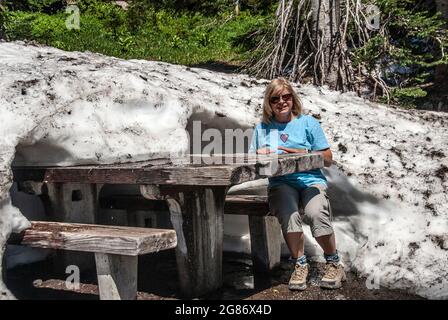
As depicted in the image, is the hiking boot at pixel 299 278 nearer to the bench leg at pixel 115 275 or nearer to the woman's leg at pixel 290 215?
the woman's leg at pixel 290 215

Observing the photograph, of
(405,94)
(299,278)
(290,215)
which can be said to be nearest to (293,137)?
(290,215)

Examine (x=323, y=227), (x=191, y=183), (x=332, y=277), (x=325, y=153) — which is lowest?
(x=332, y=277)

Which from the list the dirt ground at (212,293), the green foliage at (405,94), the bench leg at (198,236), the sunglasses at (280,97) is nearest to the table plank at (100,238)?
the bench leg at (198,236)

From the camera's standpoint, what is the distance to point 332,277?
14.1ft

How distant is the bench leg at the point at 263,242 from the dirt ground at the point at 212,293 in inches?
3.4

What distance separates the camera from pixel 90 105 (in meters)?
4.71

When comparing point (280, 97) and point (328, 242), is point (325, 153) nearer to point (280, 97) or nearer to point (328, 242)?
point (280, 97)

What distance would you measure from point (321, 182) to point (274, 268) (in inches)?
36.3

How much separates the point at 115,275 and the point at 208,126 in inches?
85.7

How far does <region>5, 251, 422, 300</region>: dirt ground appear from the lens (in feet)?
14.1

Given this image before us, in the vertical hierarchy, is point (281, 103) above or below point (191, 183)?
above

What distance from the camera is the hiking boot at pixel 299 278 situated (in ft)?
14.0

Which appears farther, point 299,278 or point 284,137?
point 284,137
